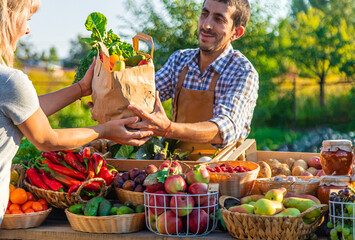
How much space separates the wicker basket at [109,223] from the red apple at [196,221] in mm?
286

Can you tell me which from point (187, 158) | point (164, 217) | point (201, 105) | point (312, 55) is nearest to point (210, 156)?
point (187, 158)

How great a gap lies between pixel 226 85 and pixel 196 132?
784 mm

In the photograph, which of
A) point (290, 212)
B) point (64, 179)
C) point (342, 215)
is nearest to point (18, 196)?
point (64, 179)

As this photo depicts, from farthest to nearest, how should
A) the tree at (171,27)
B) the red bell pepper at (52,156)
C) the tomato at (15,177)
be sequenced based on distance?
1. the tree at (171,27)
2. the tomato at (15,177)
3. the red bell pepper at (52,156)

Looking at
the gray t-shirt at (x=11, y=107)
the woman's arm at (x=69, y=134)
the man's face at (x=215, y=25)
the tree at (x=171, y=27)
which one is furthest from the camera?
the tree at (x=171, y=27)

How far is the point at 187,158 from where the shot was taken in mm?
3549

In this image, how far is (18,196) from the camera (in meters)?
2.74

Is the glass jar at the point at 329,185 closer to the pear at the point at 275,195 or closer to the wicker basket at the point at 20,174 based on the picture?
the pear at the point at 275,195

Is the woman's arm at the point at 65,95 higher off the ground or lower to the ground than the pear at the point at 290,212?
higher

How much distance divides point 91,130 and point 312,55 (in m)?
12.9

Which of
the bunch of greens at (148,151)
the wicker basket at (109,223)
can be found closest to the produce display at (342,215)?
the wicker basket at (109,223)

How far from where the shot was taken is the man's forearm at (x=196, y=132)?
2.99 metres

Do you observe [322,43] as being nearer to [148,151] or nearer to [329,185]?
[148,151]

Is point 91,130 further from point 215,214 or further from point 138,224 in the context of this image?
point 215,214
